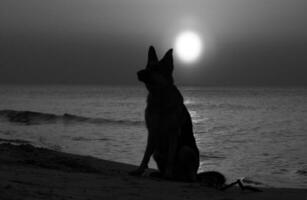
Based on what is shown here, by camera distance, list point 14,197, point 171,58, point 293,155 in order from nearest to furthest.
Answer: point 14,197
point 171,58
point 293,155

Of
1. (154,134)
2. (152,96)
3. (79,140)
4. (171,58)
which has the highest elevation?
(171,58)

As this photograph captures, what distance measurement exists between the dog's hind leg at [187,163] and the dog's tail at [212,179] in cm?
13

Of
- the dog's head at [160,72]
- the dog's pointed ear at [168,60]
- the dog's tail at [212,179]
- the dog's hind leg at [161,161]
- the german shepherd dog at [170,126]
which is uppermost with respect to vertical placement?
the dog's pointed ear at [168,60]

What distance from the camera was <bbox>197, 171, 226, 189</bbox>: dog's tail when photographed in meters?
7.13

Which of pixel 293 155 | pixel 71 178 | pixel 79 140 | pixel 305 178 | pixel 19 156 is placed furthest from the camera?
pixel 79 140

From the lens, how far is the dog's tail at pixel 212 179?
713cm

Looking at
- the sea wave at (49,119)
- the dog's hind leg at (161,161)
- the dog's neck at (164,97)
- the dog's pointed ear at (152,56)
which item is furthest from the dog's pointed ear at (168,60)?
the sea wave at (49,119)

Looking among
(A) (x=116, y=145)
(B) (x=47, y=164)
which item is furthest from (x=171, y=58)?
(A) (x=116, y=145)

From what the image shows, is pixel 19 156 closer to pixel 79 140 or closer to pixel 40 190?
pixel 40 190

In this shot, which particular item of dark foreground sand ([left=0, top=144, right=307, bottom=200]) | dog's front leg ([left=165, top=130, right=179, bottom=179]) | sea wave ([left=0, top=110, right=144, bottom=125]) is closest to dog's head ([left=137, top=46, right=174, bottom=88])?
dog's front leg ([left=165, top=130, right=179, bottom=179])

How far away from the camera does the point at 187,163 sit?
7.34 m

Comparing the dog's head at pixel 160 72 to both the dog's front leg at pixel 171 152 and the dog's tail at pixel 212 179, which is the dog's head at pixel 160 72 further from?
the dog's tail at pixel 212 179

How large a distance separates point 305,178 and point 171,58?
5.67 m

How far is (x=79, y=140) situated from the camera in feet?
61.8
